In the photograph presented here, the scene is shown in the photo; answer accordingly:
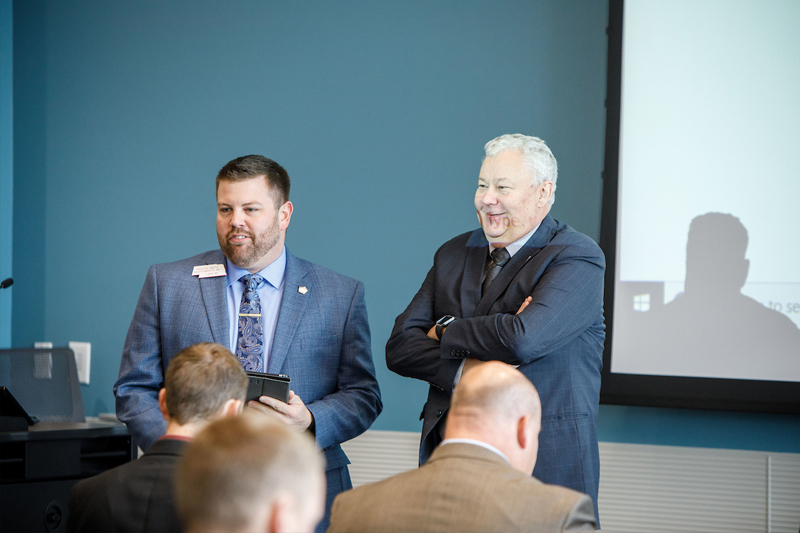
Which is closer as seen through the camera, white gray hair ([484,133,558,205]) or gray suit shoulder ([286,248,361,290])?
white gray hair ([484,133,558,205])

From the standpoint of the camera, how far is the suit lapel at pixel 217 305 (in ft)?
7.86

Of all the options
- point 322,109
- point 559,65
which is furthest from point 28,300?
point 559,65

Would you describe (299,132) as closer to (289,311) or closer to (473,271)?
(289,311)

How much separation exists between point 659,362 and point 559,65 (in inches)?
57.4

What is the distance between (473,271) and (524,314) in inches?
13.7

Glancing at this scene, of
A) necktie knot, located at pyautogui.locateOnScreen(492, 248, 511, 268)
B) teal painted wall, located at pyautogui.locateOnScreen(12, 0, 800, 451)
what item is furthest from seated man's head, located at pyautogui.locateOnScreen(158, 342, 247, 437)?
teal painted wall, located at pyautogui.locateOnScreen(12, 0, 800, 451)

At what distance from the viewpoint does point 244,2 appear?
3.92m

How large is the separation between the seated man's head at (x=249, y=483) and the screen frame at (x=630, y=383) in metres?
2.46

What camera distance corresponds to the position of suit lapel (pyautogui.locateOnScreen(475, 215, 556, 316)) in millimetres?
2332

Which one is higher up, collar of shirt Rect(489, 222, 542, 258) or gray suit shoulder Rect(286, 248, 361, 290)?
collar of shirt Rect(489, 222, 542, 258)

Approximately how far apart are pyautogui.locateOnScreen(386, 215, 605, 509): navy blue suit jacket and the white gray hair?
161 millimetres

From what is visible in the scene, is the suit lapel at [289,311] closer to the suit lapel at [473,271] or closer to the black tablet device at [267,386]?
the black tablet device at [267,386]

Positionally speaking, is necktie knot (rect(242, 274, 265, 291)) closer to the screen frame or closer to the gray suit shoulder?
the gray suit shoulder

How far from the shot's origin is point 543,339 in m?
2.12
